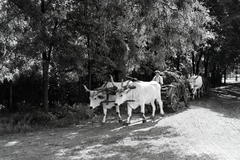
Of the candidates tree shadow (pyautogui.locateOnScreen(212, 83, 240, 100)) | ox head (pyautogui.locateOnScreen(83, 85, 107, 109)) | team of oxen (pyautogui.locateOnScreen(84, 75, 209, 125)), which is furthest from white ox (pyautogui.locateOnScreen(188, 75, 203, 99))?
ox head (pyautogui.locateOnScreen(83, 85, 107, 109))

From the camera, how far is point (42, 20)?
11.6m

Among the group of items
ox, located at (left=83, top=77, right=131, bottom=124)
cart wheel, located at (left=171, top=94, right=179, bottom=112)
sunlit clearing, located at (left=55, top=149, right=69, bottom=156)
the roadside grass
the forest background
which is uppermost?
the forest background

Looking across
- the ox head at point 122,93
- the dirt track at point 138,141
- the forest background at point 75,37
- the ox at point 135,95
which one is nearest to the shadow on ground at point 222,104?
the dirt track at point 138,141

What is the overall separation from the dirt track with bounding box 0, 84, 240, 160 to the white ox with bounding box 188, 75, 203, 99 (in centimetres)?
768

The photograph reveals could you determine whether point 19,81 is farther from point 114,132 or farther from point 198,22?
point 198,22

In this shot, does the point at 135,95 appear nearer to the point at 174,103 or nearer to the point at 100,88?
the point at 100,88

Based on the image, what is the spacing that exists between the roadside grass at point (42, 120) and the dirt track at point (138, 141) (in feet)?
1.82

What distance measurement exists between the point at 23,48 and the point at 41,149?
437cm

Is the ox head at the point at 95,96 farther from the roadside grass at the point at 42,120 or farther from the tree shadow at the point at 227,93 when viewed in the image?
the tree shadow at the point at 227,93

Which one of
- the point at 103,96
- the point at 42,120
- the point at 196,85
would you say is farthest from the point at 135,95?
the point at 196,85

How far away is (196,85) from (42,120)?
11765mm

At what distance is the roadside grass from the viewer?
1177 centimetres

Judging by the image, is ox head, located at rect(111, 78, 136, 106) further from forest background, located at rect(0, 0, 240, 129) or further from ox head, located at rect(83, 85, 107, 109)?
forest background, located at rect(0, 0, 240, 129)

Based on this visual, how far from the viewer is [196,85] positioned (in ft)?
68.8
